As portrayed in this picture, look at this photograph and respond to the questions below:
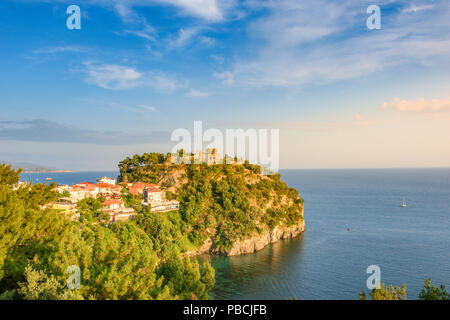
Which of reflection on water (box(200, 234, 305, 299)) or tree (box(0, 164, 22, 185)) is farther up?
tree (box(0, 164, 22, 185))

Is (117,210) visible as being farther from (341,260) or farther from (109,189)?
(341,260)

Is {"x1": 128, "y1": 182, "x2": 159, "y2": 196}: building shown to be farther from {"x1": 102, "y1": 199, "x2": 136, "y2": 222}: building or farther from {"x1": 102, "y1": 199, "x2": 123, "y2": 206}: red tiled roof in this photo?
{"x1": 102, "y1": 199, "x2": 123, "y2": 206}: red tiled roof

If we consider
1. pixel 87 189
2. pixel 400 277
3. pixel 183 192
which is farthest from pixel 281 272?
pixel 87 189

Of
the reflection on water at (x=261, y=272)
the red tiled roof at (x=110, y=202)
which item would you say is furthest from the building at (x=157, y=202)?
the reflection on water at (x=261, y=272)

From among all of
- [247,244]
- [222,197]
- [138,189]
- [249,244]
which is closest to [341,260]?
[249,244]

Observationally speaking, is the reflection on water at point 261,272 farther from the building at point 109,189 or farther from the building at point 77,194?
the building at point 77,194

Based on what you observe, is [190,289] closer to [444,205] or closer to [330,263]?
[330,263]

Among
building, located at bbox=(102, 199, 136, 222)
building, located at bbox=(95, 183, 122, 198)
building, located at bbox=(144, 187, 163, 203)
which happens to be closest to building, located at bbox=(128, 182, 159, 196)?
building, located at bbox=(144, 187, 163, 203)

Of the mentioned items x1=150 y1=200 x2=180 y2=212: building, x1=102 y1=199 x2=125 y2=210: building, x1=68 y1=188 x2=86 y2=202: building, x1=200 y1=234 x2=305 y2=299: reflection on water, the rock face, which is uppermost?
x1=68 y1=188 x2=86 y2=202: building
